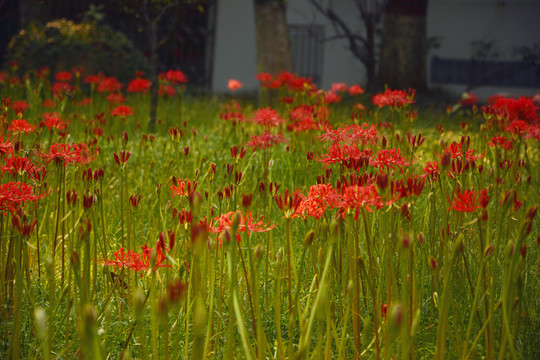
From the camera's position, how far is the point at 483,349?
1.60 metres

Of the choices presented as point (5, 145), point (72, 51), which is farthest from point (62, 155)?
point (72, 51)

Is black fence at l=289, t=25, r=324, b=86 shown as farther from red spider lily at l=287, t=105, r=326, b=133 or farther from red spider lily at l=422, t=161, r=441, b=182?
red spider lily at l=422, t=161, r=441, b=182

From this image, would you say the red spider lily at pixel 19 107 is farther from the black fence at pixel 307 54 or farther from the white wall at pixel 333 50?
the black fence at pixel 307 54

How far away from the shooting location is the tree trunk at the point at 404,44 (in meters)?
11.6

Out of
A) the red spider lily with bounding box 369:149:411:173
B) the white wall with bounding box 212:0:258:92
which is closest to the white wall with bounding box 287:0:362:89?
the white wall with bounding box 212:0:258:92

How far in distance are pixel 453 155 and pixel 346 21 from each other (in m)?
13.2

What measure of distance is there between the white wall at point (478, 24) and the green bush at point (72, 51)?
8.53 meters

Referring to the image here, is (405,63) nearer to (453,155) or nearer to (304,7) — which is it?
(304,7)

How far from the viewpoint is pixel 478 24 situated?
48.3ft

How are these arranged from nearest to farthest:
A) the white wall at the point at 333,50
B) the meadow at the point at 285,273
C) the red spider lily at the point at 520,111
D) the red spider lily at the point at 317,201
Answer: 1. the meadow at the point at 285,273
2. the red spider lily at the point at 317,201
3. the red spider lily at the point at 520,111
4. the white wall at the point at 333,50

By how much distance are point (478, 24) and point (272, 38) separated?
8.01m

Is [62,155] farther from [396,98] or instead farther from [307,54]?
[307,54]

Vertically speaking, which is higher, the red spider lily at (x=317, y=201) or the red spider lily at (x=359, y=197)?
the red spider lily at (x=359, y=197)

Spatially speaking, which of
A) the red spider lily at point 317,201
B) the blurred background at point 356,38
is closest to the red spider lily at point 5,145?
the red spider lily at point 317,201
